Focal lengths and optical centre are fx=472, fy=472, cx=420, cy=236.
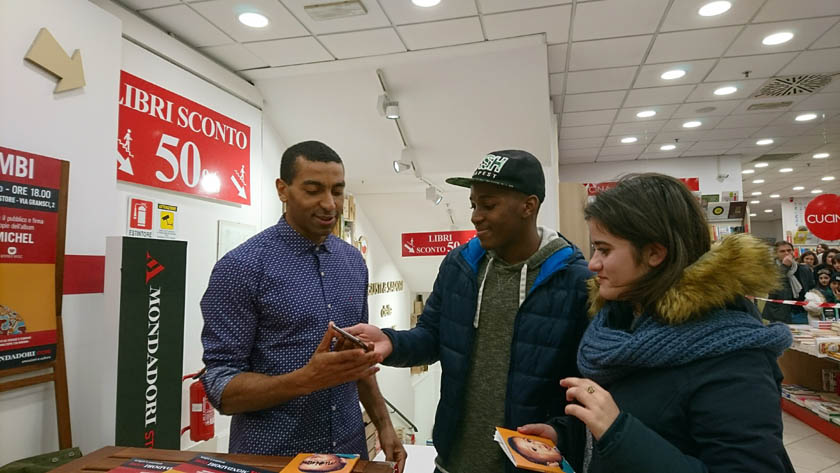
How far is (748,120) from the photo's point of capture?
22.8ft

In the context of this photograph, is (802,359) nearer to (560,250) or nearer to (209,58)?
(560,250)

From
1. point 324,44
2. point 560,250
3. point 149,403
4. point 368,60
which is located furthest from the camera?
point 368,60

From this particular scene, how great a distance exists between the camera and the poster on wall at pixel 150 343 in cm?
282

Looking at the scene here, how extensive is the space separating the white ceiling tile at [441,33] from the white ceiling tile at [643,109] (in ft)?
10.5

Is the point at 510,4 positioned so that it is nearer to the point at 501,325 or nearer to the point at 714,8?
the point at 714,8

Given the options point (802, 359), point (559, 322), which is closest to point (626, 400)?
point (559, 322)

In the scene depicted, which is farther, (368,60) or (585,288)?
(368,60)

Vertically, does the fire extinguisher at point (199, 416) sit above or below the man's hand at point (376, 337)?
below

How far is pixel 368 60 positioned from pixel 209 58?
149 centimetres

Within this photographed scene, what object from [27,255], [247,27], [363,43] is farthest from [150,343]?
[363,43]

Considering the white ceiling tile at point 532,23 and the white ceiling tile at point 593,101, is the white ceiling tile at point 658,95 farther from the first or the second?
the white ceiling tile at point 532,23

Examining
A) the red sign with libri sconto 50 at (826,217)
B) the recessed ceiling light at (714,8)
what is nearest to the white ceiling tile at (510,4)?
the recessed ceiling light at (714,8)

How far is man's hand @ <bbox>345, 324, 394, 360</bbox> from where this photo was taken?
1.66m

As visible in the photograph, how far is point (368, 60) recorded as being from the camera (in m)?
4.61
